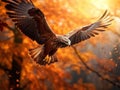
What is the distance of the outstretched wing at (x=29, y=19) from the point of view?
5105 millimetres

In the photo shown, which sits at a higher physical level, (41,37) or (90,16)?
(41,37)

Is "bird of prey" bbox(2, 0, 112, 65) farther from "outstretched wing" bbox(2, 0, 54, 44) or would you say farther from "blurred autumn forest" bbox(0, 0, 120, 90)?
"blurred autumn forest" bbox(0, 0, 120, 90)

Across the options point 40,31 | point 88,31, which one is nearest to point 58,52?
point 88,31

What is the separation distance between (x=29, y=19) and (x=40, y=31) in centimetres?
24

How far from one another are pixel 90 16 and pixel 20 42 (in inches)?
72.5

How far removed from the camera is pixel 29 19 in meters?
5.47

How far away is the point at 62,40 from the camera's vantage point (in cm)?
525

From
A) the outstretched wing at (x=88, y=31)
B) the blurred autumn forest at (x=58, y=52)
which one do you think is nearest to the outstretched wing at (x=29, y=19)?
the outstretched wing at (x=88, y=31)

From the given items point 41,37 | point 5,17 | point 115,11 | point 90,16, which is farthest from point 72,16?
point 41,37

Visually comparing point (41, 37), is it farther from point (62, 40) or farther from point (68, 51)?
point (68, 51)

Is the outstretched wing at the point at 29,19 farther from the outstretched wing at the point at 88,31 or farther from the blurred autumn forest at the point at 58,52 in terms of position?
the blurred autumn forest at the point at 58,52

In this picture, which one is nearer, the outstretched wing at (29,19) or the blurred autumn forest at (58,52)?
the outstretched wing at (29,19)

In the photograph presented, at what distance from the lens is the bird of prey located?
17.0 ft

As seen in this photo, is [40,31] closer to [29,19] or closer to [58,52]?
[29,19]
